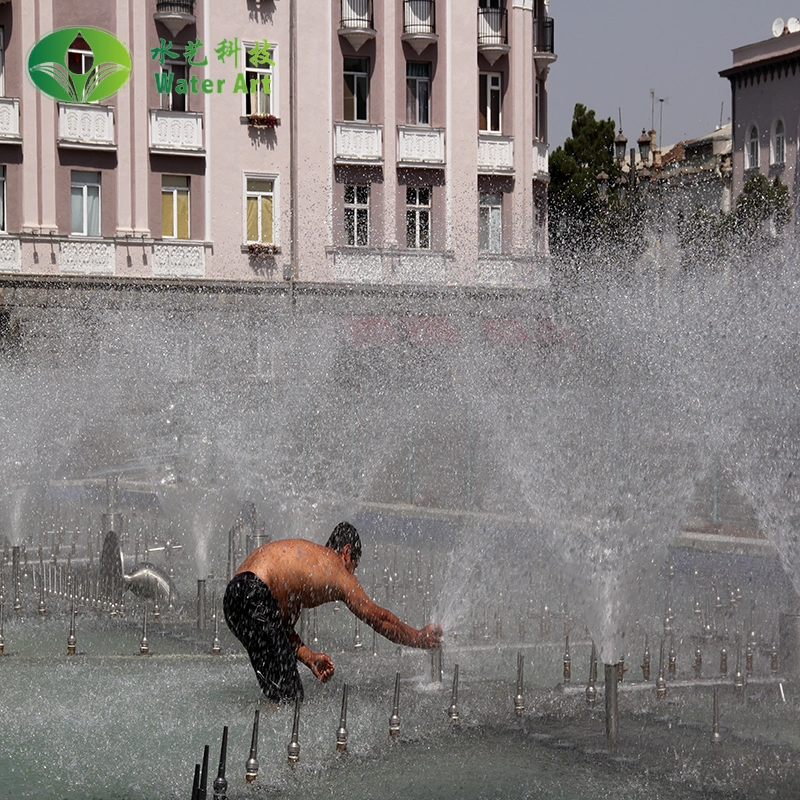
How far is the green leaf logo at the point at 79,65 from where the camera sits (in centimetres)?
3111

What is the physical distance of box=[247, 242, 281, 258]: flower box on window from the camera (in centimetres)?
3288

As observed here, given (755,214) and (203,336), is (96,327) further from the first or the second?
(755,214)

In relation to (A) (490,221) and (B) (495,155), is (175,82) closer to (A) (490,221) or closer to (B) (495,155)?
(B) (495,155)

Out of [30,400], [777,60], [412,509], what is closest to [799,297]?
[412,509]

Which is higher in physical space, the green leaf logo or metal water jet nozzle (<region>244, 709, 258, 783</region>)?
the green leaf logo

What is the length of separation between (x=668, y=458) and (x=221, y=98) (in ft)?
69.7

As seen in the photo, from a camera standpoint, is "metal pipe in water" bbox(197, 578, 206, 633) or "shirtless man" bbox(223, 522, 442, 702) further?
"metal pipe in water" bbox(197, 578, 206, 633)

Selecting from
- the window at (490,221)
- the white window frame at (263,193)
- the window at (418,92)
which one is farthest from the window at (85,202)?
the window at (490,221)

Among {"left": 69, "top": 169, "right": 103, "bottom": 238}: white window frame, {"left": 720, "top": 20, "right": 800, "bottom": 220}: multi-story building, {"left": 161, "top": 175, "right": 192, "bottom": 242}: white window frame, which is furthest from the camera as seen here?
{"left": 720, "top": 20, "right": 800, "bottom": 220}: multi-story building

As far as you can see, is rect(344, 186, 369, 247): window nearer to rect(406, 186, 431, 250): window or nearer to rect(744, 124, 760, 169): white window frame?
rect(406, 186, 431, 250): window

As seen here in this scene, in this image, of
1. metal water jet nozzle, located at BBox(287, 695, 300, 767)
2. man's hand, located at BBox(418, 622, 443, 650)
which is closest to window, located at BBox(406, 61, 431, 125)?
man's hand, located at BBox(418, 622, 443, 650)

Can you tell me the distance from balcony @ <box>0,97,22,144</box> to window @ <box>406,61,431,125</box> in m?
8.90

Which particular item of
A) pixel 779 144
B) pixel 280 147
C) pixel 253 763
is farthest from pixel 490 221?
pixel 253 763

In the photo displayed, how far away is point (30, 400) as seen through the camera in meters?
22.6
